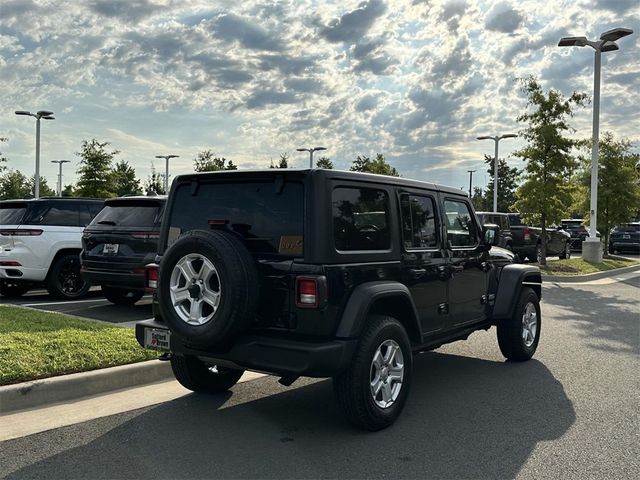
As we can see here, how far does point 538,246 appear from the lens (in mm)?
20516

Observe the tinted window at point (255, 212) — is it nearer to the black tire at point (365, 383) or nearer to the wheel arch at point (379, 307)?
the wheel arch at point (379, 307)

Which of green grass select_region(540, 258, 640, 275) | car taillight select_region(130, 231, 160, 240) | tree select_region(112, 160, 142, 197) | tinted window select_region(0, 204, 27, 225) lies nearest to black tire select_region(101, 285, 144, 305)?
car taillight select_region(130, 231, 160, 240)

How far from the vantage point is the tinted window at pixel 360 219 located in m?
4.26

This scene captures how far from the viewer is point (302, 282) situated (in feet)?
13.1

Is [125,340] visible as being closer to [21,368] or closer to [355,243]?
[21,368]

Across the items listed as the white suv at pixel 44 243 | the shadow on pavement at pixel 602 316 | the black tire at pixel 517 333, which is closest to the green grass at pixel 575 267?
the shadow on pavement at pixel 602 316

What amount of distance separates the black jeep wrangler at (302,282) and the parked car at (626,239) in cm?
2753

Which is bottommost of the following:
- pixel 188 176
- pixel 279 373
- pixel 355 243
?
pixel 279 373

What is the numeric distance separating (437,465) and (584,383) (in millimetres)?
2751

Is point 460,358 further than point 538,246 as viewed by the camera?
No

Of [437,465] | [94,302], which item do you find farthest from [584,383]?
[94,302]

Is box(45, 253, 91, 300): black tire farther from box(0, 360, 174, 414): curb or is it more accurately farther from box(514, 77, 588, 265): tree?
box(514, 77, 588, 265): tree

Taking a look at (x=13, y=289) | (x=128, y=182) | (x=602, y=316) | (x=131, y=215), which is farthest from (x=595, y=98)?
(x=128, y=182)

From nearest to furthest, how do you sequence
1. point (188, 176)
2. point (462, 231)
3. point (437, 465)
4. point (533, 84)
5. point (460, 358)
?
point (437, 465), point (188, 176), point (462, 231), point (460, 358), point (533, 84)
